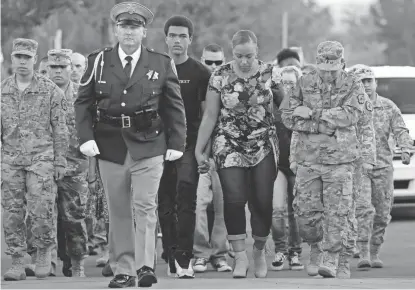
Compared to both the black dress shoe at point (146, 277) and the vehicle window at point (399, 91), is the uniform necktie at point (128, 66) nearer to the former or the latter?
the black dress shoe at point (146, 277)

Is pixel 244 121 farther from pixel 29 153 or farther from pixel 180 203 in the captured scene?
pixel 29 153

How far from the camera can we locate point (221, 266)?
13.1 metres

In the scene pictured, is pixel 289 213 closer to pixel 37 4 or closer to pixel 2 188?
pixel 2 188

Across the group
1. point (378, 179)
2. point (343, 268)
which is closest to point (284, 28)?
point (378, 179)


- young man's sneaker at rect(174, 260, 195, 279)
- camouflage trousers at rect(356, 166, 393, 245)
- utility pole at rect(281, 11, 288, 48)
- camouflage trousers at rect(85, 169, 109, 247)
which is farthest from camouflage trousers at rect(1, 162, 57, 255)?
utility pole at rect(281, 11, 288, 48)

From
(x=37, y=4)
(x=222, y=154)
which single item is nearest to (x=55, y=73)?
(x=222, y=154)

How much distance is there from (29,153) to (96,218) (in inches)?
82.5

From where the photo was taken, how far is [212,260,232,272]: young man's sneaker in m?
13.0

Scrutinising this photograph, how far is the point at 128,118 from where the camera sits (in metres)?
9.89

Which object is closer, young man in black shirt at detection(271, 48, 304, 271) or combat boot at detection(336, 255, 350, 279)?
combat boot at detection(336, 255, 350, 279)

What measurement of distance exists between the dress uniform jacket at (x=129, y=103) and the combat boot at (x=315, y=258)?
2.59m

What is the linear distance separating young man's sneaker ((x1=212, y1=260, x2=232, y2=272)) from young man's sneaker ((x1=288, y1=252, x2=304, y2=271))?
642mm

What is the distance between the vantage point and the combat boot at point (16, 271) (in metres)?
11.9

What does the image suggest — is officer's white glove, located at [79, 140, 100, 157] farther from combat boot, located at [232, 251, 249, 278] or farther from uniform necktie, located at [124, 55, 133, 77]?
combat boot, located at [232, 251, 249, 278]
